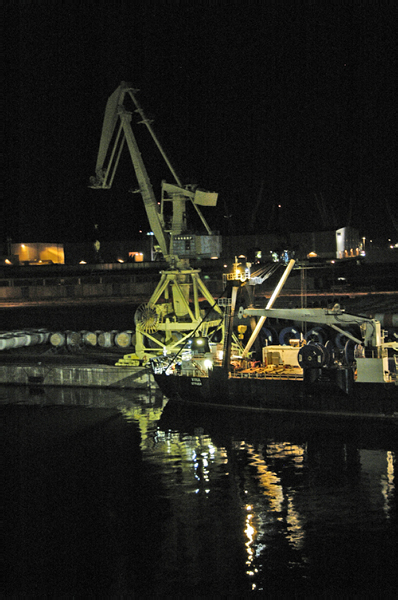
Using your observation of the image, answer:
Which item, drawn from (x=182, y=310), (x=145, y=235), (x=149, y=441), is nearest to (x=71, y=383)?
(x=182, y=310)

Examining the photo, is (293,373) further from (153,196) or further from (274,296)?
(153,196)

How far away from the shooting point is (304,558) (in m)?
16.7

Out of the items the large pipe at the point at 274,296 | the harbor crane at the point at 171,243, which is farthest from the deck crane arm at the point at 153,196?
the large pipe at the point at 274,296

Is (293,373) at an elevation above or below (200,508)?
above

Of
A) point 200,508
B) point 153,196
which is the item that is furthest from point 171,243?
point 200,508

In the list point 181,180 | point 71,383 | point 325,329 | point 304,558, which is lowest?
point 304,558

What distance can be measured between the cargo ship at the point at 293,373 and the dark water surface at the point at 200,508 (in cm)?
128

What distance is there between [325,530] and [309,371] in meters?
11.8

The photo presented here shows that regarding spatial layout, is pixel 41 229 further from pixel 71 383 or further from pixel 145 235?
pixel 71 383

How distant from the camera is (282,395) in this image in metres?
30.2

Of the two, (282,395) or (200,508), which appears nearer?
(200,508)

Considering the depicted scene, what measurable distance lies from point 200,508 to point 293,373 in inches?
490

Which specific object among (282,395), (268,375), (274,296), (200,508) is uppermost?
(274,296)

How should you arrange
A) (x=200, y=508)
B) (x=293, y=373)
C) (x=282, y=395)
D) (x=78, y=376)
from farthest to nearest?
(x=78, y=376), (x=293, y=373), (x=282, y=395), (x=200, y=508)
